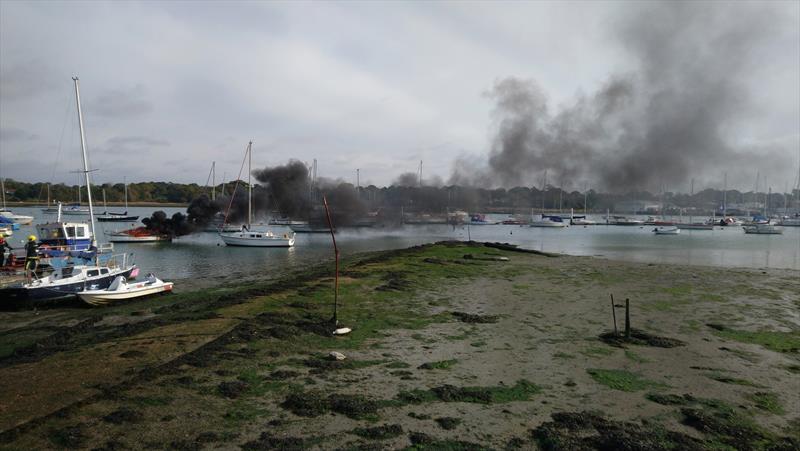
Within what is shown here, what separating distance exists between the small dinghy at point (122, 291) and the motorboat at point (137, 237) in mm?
42927

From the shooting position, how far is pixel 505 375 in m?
10.4

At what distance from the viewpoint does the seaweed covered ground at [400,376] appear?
24.8 feet

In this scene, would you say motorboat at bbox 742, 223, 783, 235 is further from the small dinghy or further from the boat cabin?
the boat cabin

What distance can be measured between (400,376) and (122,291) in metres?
15.2

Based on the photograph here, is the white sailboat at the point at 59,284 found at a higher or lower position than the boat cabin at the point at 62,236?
lower

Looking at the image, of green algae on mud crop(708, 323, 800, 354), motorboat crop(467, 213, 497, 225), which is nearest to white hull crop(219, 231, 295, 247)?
green algae on mud crop(708, 323, 800, 354)

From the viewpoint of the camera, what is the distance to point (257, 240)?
2142 inches

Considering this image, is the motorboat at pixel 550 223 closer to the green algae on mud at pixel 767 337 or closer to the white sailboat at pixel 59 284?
the green algae on mud at pixel 767 337

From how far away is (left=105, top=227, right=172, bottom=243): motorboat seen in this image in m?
59.2

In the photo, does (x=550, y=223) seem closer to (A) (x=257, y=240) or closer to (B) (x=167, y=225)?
(A) (x=257, y=240)

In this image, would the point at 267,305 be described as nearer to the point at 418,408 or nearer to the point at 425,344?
the point at 425,344

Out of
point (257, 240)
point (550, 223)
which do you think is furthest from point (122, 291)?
point (550, 223)

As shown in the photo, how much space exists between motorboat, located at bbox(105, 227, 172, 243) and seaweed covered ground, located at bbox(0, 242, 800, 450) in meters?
44.7

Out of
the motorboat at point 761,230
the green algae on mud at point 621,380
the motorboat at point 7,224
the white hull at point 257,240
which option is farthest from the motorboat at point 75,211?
the motorboat at point 761,230
